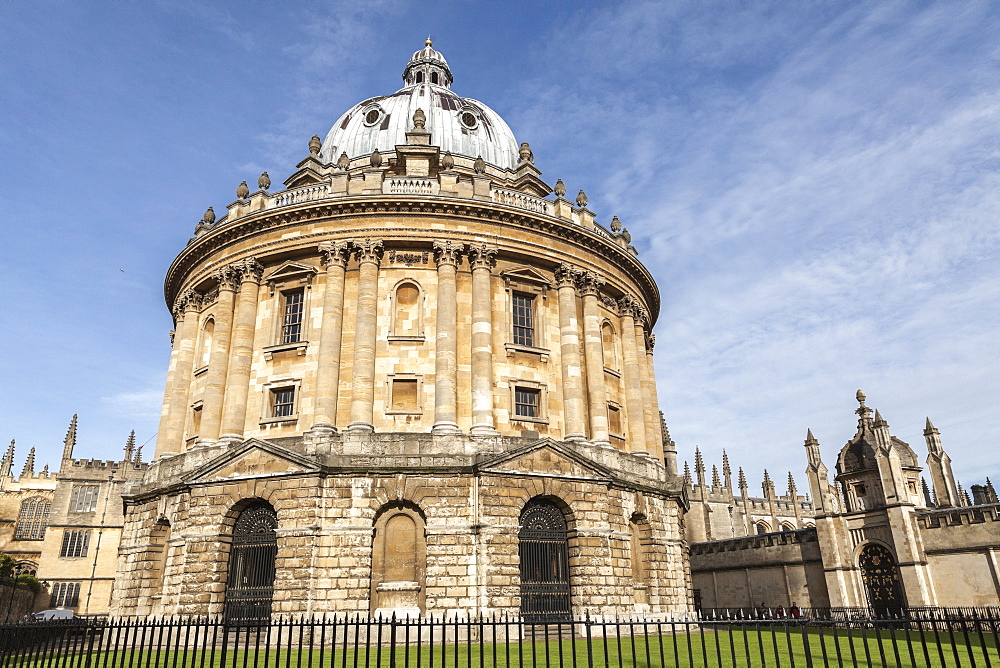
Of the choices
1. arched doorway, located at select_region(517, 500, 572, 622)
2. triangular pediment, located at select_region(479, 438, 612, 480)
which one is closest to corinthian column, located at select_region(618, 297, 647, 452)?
triangular pediment, located at select_region(479, 438, 612, 480)

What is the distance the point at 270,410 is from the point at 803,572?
27.8 metres

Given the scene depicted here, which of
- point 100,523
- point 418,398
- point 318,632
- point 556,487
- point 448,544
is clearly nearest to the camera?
point 318,632

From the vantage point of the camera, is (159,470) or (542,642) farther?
(159,470)

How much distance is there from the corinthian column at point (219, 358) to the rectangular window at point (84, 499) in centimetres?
3588

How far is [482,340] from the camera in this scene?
26.6 meters

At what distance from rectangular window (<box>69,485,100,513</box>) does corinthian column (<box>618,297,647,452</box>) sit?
45.8 meters

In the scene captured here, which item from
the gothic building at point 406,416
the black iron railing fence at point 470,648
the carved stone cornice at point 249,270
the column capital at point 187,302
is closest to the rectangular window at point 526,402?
the gothic building at point 406,416

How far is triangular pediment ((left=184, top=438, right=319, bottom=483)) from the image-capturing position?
23.1 metres

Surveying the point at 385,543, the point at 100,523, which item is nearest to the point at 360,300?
the point at 385,543

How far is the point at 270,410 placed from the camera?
26.8 metres

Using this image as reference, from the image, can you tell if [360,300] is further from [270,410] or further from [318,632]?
[318,632]

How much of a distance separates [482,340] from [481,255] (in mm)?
3646

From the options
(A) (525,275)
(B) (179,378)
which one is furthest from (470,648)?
(B) (179,378)

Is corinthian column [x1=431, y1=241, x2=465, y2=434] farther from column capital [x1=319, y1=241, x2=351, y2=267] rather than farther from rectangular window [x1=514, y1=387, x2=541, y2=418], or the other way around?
column capital [x1=319, y1=241, x2=351, y2=267]
